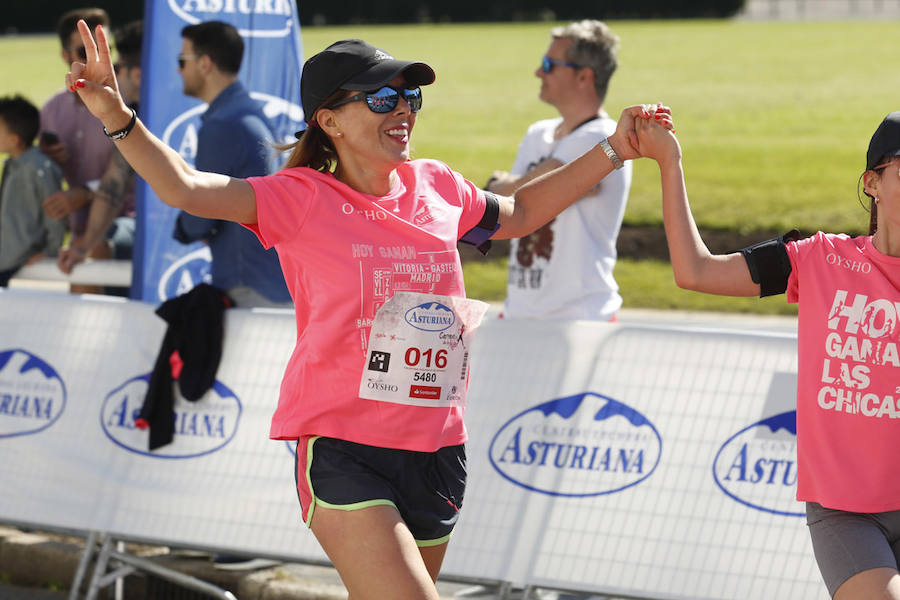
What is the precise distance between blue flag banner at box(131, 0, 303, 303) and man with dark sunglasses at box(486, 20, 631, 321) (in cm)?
128

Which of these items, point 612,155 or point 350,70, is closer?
point 350,70

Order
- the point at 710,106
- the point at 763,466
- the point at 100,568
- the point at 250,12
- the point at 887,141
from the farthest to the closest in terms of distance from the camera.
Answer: the point at 710,106, the point at 250,12, the point at 100,568, the point at 763,466, the point at 887,141

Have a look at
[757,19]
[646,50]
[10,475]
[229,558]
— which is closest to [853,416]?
[229,558]

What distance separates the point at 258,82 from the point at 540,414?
7.87ft

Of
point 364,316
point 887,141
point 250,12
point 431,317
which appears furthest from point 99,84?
point 250,12

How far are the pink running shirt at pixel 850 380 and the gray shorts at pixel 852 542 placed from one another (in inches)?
1.2

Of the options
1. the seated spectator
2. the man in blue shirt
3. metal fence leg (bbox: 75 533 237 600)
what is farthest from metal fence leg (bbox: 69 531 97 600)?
the seated spectator

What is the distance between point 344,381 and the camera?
333 centimetres

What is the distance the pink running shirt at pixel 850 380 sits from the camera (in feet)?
10.5

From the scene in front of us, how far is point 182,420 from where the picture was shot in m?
5.35

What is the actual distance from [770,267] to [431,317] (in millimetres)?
927

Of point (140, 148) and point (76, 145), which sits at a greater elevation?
point (140, 148)

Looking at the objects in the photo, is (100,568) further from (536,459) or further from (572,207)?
(572,207)

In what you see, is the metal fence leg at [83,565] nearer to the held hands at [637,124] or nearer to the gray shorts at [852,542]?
the held hands at [637,124]
